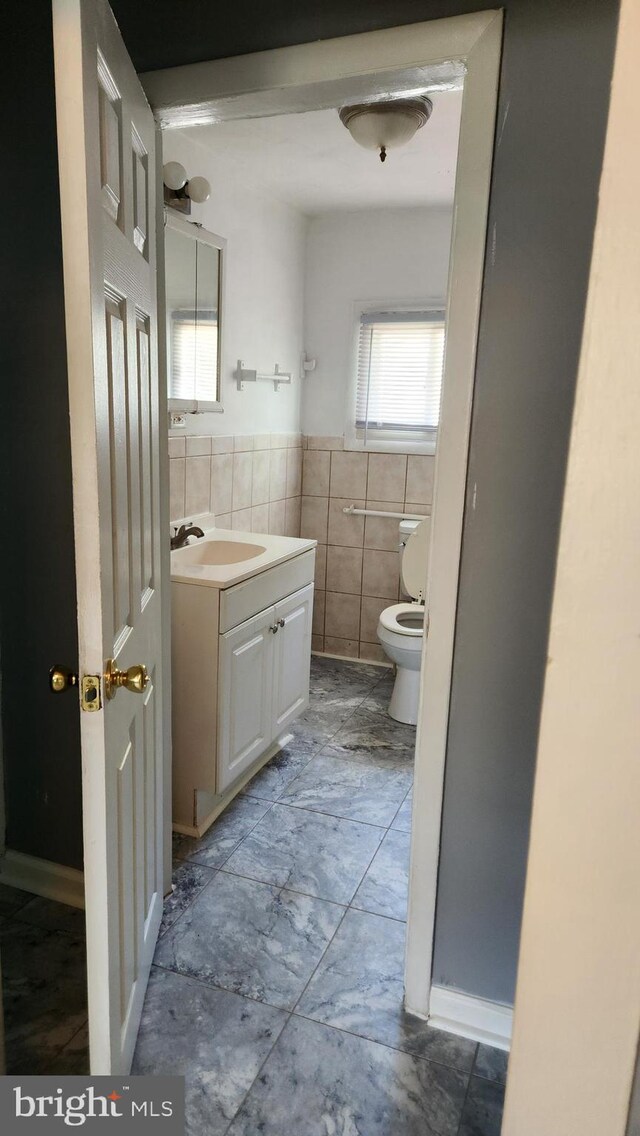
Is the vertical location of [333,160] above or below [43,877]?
above

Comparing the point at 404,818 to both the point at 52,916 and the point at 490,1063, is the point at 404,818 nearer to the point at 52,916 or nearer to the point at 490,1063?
the point at 490,1063

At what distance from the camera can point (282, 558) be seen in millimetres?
2506

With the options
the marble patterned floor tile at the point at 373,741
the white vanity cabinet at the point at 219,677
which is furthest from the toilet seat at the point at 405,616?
the white vanity cabinet at the point at 219,677

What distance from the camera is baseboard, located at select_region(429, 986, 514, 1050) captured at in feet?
5.16

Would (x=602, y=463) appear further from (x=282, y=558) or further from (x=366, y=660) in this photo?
(x=366, y=660)

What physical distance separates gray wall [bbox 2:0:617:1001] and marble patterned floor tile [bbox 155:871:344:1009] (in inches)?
15.7

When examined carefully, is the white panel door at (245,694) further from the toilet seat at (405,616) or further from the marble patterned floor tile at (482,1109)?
→ the marble patterned floor tile at (482,1109)

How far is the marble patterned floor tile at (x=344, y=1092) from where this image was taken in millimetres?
1359

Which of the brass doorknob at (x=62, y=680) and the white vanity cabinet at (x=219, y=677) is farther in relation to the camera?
the white vanity cabinet at (x=219, y=677)

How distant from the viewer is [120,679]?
43.1 inches

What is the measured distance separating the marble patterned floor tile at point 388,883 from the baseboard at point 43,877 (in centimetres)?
78

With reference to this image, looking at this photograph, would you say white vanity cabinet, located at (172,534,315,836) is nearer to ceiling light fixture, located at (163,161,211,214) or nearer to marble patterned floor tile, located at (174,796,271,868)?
marble patterned floor tile, located at (174,796,271,868)

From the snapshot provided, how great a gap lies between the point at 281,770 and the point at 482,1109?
144cm

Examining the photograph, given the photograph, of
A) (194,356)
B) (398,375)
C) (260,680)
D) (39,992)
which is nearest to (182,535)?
(260,680)
